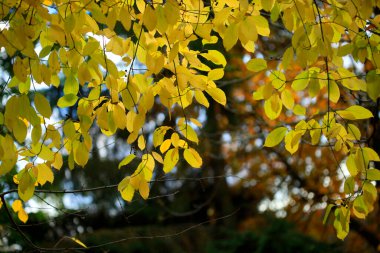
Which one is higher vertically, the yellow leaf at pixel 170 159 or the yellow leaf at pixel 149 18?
the yellow leaf at pixel 149 18

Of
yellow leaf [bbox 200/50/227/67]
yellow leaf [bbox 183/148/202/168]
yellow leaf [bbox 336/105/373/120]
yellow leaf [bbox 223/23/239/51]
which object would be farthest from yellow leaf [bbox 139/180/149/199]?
yellow leaf [bbox 336/105/373/120]

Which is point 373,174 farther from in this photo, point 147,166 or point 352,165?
point 147,166

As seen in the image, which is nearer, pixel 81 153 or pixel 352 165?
pixel 81 153

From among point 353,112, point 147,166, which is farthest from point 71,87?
point 353,112

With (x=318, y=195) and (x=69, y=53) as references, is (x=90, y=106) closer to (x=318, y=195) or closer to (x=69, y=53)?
(x=69, y=53)

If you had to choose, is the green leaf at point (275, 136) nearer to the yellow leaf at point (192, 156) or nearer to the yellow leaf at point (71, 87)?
the yellow leaf at point (192, 156)

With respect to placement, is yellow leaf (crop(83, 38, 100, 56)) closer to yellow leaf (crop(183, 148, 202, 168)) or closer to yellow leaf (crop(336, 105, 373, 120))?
yellow leaf (crop(183, 148, 202, 168))

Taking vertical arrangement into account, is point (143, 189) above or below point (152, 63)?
below

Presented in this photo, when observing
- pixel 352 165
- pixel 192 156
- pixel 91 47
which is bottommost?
pixel 352 165

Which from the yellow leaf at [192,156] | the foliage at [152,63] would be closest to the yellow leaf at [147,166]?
the foliage at [152,63]

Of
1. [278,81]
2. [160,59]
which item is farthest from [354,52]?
[160,59]

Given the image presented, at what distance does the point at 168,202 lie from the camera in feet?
28.9

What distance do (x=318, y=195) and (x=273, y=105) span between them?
14.0 ft

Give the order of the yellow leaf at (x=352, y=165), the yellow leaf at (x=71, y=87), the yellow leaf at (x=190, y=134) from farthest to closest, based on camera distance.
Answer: the yellow leaf at (x=352, y=165)
the yellow leaf at (x=190, y=134)
the yellow leaf at (x=71, y=87)
